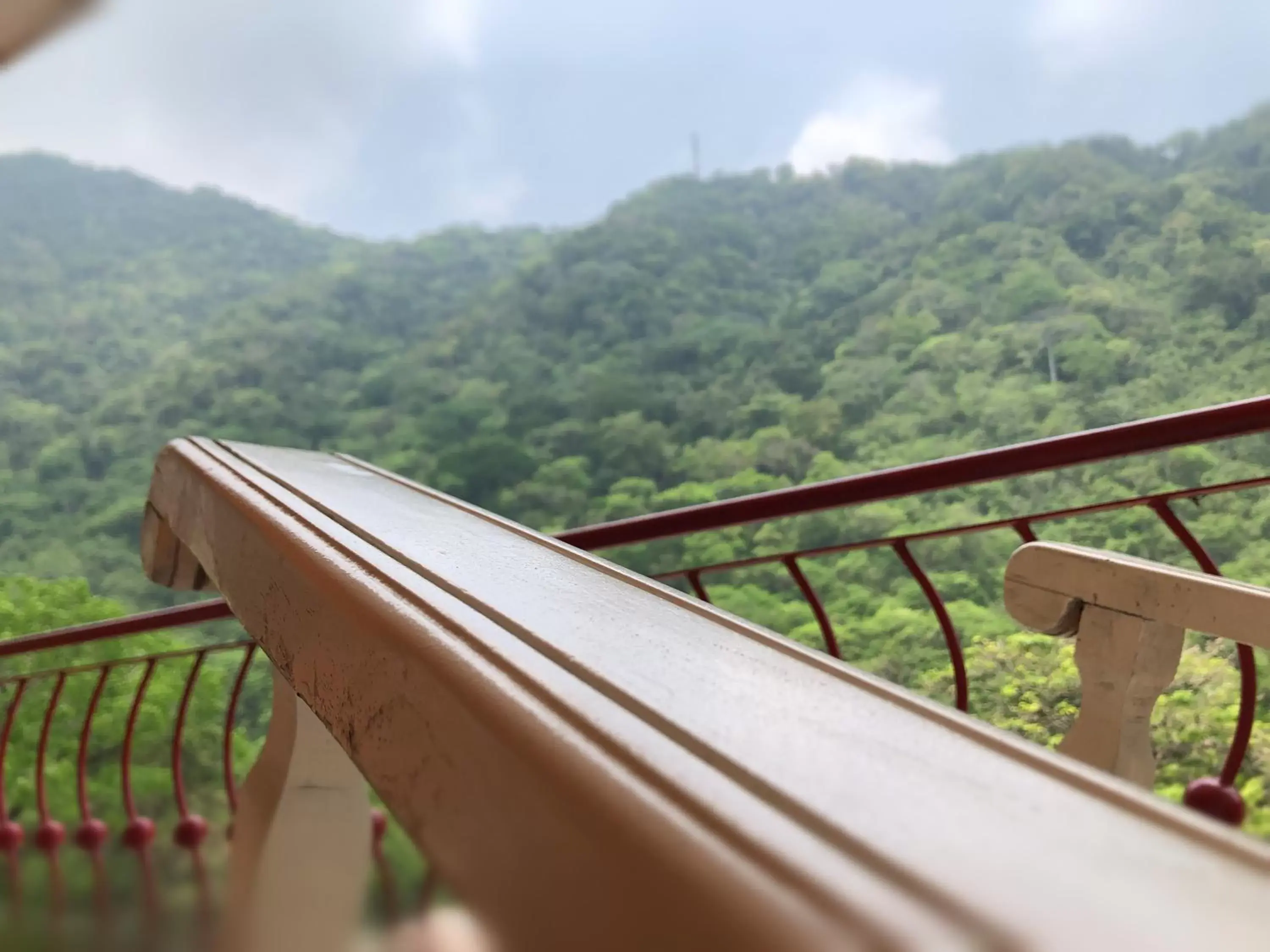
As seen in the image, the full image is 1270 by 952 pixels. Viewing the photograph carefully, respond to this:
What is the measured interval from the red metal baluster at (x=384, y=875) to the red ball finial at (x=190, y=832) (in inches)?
47.4

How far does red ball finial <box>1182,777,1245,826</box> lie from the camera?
0.81m

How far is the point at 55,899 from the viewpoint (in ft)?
5.36

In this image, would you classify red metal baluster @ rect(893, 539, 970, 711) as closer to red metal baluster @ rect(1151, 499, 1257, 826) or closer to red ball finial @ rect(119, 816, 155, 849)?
red metal baluster @ rect(1151, 499, 1257, 826)

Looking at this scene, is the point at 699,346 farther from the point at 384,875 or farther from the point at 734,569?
the point at 384,875

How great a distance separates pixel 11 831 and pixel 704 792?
2.55 m

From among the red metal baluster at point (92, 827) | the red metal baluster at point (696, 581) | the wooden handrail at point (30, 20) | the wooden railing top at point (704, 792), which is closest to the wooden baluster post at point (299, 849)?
the wooden railing top at point (704, 792)

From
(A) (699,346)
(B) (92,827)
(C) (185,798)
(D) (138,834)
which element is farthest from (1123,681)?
(A) (699,346)

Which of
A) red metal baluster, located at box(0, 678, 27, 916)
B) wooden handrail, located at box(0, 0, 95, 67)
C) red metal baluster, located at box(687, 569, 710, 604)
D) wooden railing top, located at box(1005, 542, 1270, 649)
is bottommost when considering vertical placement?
red metal baluster, located at box(0, 678, 27, 916)

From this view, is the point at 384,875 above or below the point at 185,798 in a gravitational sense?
above

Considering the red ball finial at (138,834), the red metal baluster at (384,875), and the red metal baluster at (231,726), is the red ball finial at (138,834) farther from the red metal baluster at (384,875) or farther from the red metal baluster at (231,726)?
the red metal baluster at (384,875)

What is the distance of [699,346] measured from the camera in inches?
539

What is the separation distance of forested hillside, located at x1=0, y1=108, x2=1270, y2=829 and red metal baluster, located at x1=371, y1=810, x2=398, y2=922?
5.68 meters

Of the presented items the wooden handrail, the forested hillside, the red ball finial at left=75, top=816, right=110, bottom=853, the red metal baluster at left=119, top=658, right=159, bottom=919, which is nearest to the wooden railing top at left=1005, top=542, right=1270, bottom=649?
the red metal baluster at left=119, top=658, right=159, bottom=919

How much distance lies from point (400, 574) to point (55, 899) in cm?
176
